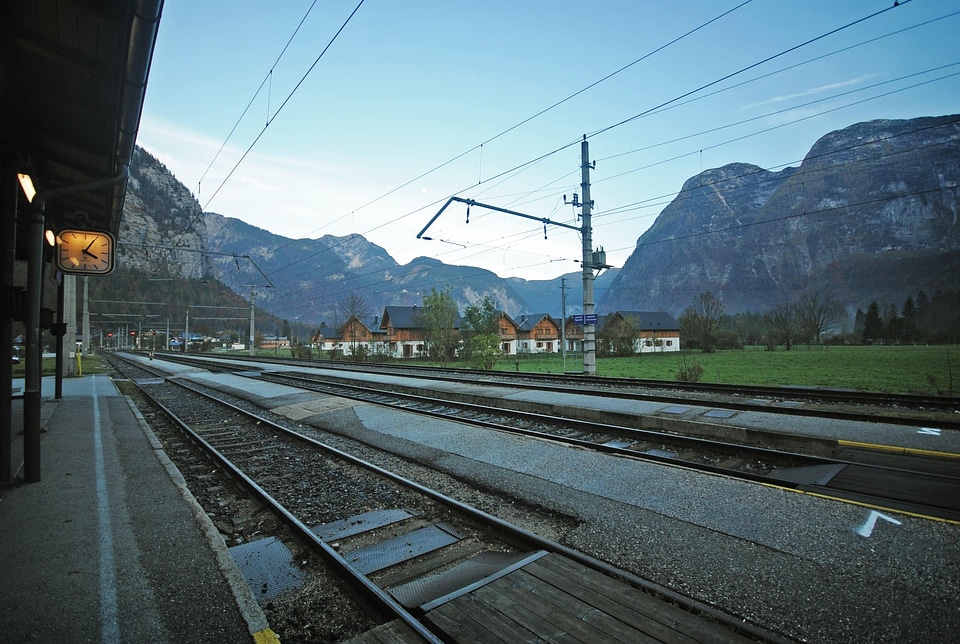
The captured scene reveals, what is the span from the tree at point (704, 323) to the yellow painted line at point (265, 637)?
56.7 metres

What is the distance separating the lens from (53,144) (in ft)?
23.4

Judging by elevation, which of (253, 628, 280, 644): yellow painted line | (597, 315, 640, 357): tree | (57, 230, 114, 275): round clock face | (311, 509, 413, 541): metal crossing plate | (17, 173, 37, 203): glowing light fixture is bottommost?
(311, 509, 413, 541): metal crossing plate

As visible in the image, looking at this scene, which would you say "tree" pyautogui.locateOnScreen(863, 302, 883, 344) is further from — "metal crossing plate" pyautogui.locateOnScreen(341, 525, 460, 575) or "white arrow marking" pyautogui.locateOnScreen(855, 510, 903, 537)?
"metal crossing plate" pyautogui.locateOnScreen(341, 525, 460, 575)

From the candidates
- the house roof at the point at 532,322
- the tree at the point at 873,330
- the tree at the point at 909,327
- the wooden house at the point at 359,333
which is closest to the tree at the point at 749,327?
the tree at the point at 873,330

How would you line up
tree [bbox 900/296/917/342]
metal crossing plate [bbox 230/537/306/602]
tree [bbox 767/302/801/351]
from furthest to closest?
tree [bbox 767/302/801/351] → tree [bbox 900/296/917/342] → metal crossing plate [bbox 230/537/306/602]

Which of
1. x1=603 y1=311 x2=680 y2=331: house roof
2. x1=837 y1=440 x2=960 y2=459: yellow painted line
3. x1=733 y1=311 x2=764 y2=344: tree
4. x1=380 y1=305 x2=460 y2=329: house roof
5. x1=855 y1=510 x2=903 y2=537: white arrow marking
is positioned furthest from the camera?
x1=603 y1=311 x2=680 y2=331: house roof

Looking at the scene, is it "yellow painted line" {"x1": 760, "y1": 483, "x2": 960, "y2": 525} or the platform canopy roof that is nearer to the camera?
the platform canopy roof

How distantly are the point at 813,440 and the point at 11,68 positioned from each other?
459 inches

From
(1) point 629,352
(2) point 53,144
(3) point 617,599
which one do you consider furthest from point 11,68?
(1) point 629,352

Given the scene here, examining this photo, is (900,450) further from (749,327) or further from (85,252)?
(749,327)

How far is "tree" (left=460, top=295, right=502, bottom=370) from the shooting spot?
30.9 metres

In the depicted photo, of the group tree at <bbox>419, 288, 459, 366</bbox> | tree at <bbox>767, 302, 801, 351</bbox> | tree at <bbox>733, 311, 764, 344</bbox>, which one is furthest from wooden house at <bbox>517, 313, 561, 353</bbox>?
tree at <bbox>419, 288, 459, 366</bbox>

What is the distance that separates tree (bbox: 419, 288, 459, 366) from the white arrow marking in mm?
35743

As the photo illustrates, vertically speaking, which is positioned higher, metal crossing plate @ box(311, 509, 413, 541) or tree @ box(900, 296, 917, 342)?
tree @ box(900, 296, 917, 342)
